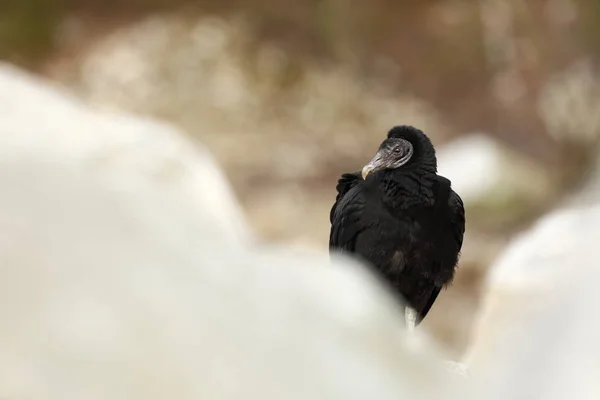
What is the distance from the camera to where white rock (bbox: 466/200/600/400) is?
3.46 ft

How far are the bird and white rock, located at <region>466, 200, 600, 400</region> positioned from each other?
20 centimetres

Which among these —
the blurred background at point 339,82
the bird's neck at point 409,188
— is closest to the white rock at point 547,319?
the bird's neck at point 409,188

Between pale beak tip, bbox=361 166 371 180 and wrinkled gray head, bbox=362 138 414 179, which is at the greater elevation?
wrinkled gray head, bbox=362 138 414 179

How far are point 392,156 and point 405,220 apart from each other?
0.39ft

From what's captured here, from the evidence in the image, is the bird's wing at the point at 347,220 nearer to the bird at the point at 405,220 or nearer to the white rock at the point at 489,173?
the bird at the point at 405,220

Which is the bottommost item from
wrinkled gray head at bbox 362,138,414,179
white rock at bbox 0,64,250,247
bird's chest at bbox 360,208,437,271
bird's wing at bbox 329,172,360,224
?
bird's chest at bbox 360,208,437,271

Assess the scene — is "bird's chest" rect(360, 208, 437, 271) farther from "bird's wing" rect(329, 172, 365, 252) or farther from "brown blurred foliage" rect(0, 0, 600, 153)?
"brown blurred foliage" rect(0, 0, 600, 153)

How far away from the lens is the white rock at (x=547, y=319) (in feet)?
3.46

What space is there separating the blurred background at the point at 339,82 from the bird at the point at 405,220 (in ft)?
5.94

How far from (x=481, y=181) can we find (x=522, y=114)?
19.2 inches

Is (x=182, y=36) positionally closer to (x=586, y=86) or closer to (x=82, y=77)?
(x=82, y=77)

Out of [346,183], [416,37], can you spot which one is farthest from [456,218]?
[416,37]

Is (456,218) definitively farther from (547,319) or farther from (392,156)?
(547,319)

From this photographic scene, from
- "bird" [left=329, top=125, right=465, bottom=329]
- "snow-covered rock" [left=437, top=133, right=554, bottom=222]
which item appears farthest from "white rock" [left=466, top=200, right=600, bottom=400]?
"snow-covered rock" [left=437, top=133, right=554, bottom=222]
